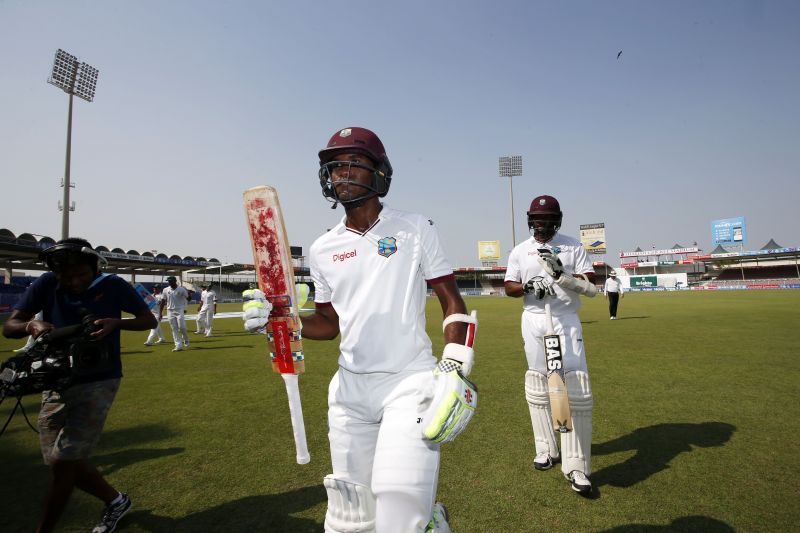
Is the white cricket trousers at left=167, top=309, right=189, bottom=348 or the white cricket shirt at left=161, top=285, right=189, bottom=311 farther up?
the white cricket shirt at left=161, top=285, right=189, bottom=311

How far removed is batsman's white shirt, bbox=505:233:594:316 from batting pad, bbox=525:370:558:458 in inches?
27.4

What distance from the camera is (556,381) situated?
3.67m

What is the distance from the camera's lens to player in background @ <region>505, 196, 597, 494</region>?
3.62 meters

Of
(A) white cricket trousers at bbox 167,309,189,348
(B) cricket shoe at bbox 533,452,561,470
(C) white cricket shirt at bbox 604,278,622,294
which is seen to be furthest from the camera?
(C) white cricket shirt at bbox 604,278,622,294

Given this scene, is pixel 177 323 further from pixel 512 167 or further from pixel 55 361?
pixel 512 167

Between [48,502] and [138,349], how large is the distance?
474 inches

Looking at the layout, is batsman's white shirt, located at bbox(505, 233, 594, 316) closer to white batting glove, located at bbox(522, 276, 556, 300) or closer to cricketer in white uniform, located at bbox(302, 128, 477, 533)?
white batting glove, located at bbox(522, 276, 556, 300)

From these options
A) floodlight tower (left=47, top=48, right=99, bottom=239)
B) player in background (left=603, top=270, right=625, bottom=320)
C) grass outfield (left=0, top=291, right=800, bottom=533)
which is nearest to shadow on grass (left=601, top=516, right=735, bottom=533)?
grass outfield (left=0, top=291, right=800, bottom=533)

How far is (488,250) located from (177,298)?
67.4 metres

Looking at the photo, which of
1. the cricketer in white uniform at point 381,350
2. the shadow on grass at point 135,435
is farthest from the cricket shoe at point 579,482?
the shadow on grass at point 135,435

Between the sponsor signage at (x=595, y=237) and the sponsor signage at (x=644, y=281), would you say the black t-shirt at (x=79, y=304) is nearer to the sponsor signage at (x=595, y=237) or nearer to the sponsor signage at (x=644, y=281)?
the sponsor signage at (x=644, y=281)

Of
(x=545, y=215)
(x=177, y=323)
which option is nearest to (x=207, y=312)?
(x=177, y=323)

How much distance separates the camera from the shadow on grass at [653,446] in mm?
3799

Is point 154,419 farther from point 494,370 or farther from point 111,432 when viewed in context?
point 494,370
